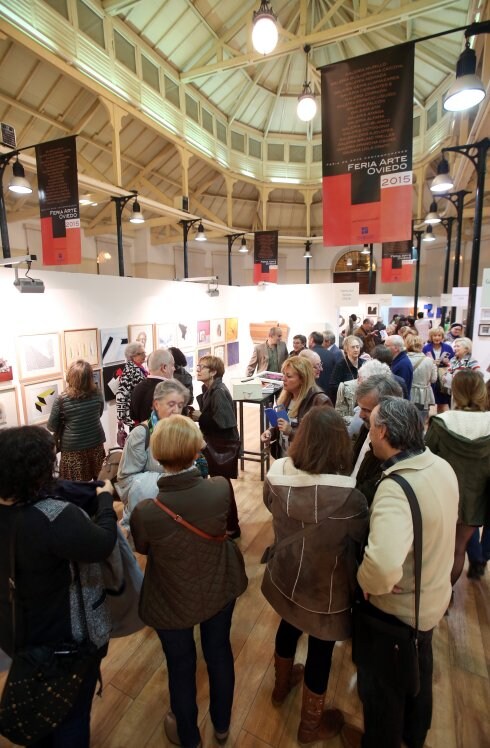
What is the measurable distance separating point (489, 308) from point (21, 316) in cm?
593

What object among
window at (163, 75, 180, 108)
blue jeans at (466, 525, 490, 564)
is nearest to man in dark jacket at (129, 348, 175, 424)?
blue jeans at (466, 525, 490, 564)

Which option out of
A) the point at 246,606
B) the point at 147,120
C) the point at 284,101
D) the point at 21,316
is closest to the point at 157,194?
the point at 147,120

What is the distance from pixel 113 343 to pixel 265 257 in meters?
6.37

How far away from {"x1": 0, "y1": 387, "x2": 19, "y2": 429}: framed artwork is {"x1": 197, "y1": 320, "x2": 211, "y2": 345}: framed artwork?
384cm

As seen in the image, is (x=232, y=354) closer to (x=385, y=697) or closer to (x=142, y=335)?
(x=142, y=335)

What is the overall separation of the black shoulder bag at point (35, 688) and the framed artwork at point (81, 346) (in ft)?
12.3

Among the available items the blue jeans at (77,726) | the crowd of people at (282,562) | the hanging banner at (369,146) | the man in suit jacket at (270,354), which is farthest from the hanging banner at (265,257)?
the blue jeans at (77,726)

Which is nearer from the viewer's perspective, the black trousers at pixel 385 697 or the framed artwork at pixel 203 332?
the black trousers at pixel 385 697

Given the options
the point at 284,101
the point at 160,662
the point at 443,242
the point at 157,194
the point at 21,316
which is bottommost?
the point at 160,662

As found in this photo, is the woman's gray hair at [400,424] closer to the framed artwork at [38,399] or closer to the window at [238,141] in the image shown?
the framed artwork at [38,399]

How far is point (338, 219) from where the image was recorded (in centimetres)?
335

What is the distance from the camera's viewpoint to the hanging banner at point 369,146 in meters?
3.02

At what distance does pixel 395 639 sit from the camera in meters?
1.42

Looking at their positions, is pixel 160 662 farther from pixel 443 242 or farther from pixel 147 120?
pixel 443 242
